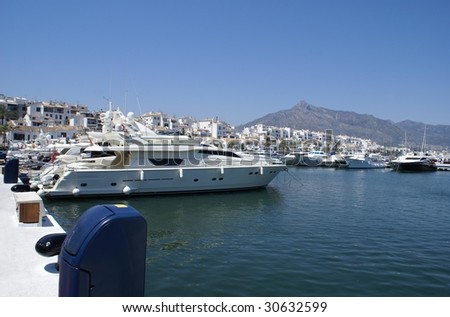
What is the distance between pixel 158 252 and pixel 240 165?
14.2 meters

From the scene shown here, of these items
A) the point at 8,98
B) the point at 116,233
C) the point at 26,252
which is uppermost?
the point at 8,98

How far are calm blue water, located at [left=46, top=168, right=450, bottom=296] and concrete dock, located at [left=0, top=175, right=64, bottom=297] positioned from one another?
7.87ft

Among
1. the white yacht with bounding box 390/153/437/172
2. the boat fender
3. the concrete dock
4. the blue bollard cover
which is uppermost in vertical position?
the blue bollard cover

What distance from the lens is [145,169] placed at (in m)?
20.8

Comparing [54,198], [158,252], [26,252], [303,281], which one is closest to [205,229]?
[158,252]

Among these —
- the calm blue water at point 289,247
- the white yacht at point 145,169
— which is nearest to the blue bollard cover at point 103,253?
the calm blue water at point 289,247

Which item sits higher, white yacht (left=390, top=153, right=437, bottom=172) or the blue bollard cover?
the blue bollard cover

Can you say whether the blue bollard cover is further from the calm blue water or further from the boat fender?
the calm blue water

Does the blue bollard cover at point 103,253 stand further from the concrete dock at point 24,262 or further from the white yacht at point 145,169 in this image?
the white yacht at point 145,169

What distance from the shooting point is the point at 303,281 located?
828 cm

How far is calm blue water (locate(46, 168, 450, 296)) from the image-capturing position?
8.07 meters

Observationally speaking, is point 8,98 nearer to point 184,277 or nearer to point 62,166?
point 62,166

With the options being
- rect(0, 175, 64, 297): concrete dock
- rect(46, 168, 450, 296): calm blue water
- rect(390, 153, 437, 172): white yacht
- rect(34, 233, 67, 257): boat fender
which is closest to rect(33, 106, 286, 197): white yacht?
rect(46, 168, 450, 296): calm blue water

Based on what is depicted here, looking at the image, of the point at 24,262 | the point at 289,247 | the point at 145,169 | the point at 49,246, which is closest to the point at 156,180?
the point at 145,169
